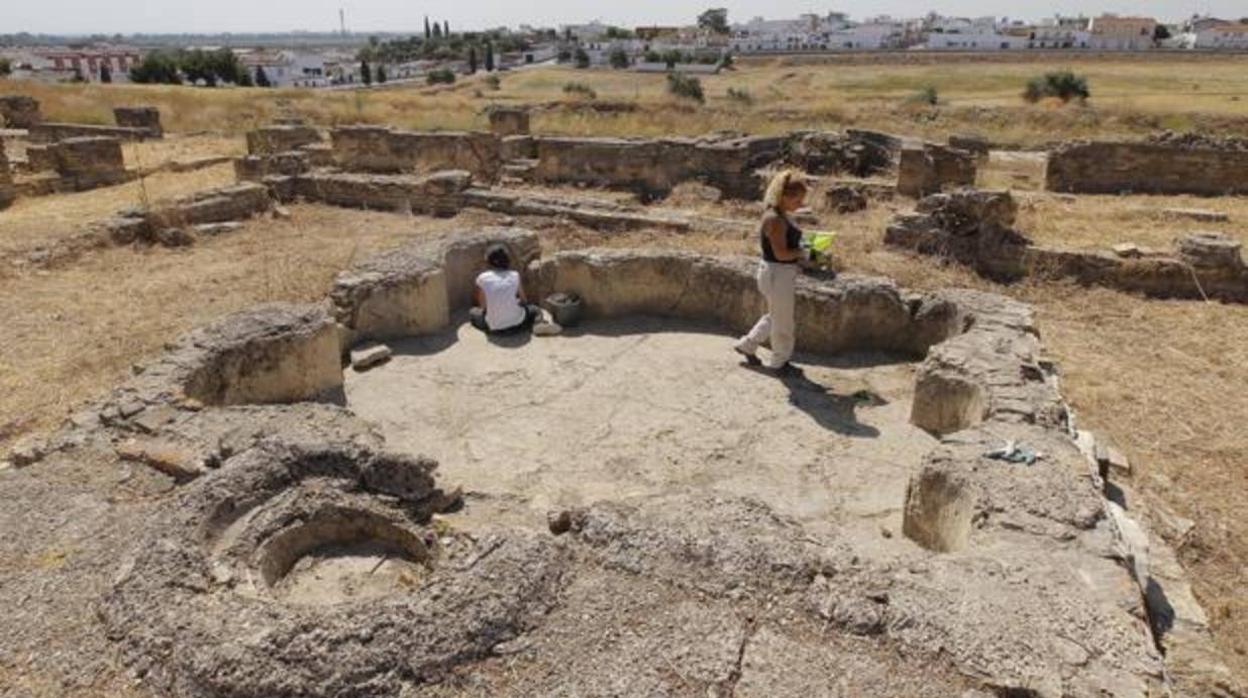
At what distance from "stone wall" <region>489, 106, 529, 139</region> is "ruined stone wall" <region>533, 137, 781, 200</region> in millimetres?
3356

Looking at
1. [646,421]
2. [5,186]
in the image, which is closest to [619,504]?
[646,421]

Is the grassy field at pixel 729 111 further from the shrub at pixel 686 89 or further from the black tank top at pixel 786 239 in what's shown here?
the black tank top at pixel 786 239

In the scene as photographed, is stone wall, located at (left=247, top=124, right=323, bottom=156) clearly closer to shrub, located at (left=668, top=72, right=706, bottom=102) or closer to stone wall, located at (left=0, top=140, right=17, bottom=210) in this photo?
stone wall, located at (left=0, top=140, right=17, bottom=210)

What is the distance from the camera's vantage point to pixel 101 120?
2625cm

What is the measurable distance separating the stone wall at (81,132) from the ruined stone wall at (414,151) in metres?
8.59

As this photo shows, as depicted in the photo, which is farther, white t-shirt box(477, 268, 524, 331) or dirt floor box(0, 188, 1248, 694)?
white t-shirt box(477, 268, 524, 331)

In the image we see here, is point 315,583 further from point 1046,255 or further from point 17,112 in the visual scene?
point 17,112

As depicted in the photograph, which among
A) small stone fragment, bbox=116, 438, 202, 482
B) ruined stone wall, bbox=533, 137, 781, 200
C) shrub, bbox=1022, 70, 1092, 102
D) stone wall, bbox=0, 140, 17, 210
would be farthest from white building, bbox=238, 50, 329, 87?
small stone fragment, bbox=116, 438, 202, 482

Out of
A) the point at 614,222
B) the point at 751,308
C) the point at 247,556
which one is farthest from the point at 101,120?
the point at 247,556

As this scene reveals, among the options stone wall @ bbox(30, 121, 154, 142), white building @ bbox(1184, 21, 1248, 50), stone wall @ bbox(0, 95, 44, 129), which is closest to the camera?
stone wall @ bbox(30, 121, 154, 142)

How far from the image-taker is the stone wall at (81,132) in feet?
75.3

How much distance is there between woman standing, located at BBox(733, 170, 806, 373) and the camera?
7.29m

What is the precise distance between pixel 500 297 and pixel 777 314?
9.39ft

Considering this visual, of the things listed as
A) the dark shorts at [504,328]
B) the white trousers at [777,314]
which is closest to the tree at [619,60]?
the dark shorts at [504,328]
